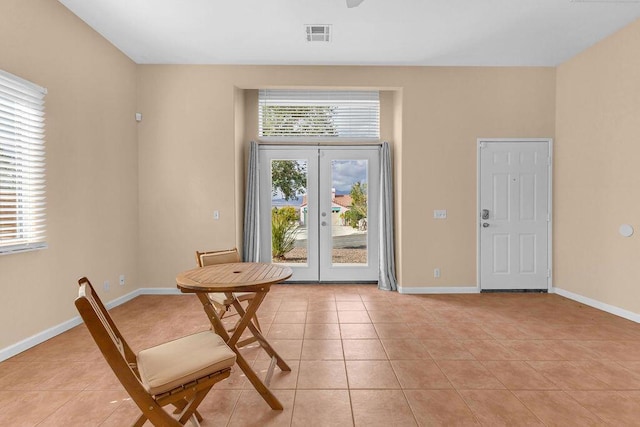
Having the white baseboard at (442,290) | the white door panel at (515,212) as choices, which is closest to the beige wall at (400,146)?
the white baseboard at (442,290)

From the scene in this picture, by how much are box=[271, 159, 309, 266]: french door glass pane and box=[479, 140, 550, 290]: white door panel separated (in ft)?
8.49

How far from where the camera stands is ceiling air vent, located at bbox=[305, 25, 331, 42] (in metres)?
3.72

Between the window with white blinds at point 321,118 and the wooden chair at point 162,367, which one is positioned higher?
the window with white blinds at point 321,118

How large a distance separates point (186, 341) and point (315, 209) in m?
3.54

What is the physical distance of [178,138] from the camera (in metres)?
4.66

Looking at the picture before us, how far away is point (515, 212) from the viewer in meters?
4.77

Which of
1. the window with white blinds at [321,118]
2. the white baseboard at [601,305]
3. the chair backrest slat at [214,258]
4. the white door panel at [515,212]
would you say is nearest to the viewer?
the chair backrest slat at [214,258]

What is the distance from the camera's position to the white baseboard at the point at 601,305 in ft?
11.9

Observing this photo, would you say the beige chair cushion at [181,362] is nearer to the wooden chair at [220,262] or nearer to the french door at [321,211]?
the wooden chair at [220,262]

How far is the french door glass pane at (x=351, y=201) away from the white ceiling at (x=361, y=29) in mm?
1511

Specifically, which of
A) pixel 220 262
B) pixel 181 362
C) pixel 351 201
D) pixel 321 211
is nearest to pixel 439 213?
pixel 351 201

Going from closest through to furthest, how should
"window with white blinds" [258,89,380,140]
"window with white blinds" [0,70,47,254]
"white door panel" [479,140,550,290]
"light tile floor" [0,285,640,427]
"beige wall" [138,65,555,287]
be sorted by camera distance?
"light tile floor" [0,285,640,427] < "window with white blinds" [0,70,47,254] < "beige wall" [138,65,555,287] < "white door panel" [479,140,550,290] < "window with white blinds" [258,89,380,140]

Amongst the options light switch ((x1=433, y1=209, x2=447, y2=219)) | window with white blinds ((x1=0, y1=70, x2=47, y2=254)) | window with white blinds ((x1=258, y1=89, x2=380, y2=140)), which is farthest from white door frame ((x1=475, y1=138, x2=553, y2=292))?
window with white blinds ((x1=0, y1=70, x2=47, y2=254))

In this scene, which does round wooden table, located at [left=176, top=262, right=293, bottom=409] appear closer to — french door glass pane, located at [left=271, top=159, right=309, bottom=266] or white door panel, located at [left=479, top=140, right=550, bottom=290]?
french door glass pane, located at [left=271, top=159, right=309, bottom=266]
